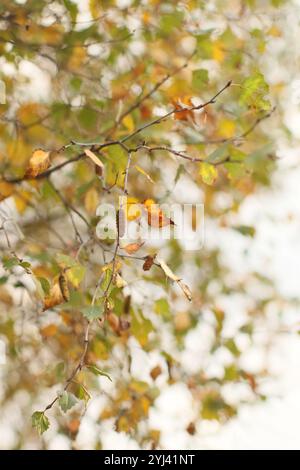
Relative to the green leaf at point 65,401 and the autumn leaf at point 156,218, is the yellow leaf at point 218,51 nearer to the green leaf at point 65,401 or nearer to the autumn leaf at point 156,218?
the autumn leaf at point 156,218

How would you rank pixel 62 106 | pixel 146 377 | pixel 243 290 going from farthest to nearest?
pixel 243 290
pixel 146 377
pixel 62 106

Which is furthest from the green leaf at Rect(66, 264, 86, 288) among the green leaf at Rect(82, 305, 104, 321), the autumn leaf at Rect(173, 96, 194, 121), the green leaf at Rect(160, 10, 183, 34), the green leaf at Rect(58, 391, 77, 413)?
the green leaf at Rect(160, 10, 183, 34)

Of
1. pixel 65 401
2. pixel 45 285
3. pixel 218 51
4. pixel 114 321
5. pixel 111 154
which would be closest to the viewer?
pixel 65 401

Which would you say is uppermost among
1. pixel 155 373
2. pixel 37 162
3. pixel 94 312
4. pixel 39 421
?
pixel 37 162

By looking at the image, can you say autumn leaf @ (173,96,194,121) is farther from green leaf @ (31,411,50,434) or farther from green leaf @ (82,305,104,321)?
green leaf @ (31,411,50,434)

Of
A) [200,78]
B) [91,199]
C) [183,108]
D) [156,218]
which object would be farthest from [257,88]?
[91,199]

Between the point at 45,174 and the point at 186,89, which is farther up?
the point at 186,89

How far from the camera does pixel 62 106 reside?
158cm

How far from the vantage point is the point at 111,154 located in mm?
1238

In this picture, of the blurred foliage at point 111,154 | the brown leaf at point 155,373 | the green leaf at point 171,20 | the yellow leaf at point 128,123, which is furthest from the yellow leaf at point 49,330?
the green leaf at point 171,20

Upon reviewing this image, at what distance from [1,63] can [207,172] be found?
2.23ft

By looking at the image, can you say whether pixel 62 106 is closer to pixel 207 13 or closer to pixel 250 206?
pixel 207 13

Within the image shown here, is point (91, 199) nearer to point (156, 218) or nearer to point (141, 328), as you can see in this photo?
point (141, 328)
